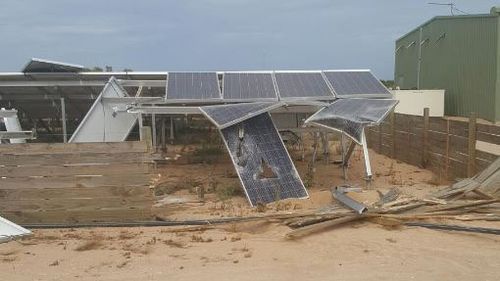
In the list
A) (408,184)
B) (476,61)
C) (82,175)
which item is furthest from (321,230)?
(476,61)

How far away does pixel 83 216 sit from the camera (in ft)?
34.3

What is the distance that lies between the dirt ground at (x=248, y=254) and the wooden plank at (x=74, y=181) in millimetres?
826

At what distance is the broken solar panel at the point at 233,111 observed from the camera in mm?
13344

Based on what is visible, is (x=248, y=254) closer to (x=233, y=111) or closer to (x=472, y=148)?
(x=233, y=111)

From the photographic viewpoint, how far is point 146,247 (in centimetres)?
865

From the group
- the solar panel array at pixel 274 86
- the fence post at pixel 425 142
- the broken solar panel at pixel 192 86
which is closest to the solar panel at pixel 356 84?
the solar panel array at pixel 274 86

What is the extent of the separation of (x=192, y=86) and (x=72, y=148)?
6.00 m

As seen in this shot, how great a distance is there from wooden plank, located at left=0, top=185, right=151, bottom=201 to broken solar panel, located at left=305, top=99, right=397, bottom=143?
183 inches

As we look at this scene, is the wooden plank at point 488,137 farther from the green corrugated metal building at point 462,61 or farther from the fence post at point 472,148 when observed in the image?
the green corrugated metal building at point 462,61

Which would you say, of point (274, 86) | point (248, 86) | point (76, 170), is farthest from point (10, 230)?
point (274, 86)

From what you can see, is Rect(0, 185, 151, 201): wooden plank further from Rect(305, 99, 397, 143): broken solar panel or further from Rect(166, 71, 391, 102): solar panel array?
Rect(166, 71, 391, 102): solar panel array

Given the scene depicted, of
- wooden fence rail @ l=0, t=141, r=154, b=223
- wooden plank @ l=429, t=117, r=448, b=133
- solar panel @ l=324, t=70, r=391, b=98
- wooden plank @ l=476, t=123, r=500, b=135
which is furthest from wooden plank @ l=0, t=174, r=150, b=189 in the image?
wooden plank @ l=429, t=117, r=448, b=133

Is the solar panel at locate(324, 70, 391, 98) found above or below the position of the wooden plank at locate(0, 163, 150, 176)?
above

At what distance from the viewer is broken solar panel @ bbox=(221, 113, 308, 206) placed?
12.6 metres
